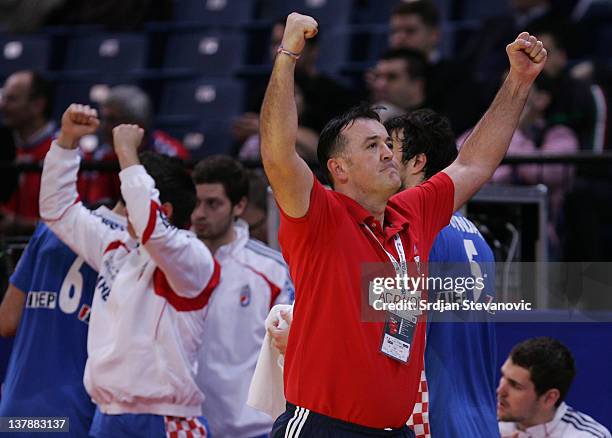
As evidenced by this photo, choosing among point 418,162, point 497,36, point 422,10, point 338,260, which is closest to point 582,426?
point 418,162

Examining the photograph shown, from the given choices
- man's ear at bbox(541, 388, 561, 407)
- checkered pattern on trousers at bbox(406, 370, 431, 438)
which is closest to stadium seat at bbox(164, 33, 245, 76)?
man's ear at bbox(541, 388, 561, 407)

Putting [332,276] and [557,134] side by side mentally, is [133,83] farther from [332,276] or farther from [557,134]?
[332,276]

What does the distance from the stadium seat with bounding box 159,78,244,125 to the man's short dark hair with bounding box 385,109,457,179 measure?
217 inches


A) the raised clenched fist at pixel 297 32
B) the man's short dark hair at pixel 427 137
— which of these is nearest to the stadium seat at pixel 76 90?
the man's short dark hair at pixel 427 137

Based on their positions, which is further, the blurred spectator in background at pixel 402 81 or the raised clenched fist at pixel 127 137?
the blurred spectator in background at pixel 402 81

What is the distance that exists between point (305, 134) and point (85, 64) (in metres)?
4.37

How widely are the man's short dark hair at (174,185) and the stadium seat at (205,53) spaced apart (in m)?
5.29

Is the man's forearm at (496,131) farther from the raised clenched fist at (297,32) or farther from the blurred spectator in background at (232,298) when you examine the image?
the blurred spectator in background at (232,298)

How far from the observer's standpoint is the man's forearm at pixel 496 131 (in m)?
4.76

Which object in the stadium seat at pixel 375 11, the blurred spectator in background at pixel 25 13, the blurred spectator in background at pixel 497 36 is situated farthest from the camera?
the blurred spectator in background at pixel 25 13

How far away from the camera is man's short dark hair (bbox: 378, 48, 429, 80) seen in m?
7.98

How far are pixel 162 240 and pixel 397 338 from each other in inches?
57.7

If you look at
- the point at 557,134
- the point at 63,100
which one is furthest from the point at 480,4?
the point at 63,100

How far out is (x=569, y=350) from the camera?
18.4 feet
